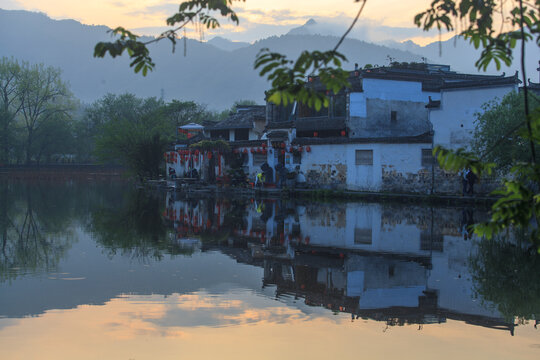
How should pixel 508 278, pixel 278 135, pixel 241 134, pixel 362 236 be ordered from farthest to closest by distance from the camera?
1. pixel 241 134
2. pixel 278 135
3. pixel 362 236
4. pixel 508 278

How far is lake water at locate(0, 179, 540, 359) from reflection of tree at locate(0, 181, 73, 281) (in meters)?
0.05

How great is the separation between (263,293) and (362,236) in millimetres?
7058

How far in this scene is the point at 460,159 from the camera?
14.1 feet

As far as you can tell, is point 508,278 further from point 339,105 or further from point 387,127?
point 339,105

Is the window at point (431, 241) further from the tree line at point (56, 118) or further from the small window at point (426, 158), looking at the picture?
the tree line at point (56, 118)

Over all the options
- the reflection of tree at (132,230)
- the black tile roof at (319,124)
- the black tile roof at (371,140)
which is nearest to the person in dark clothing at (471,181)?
the black tile roof at (371,140)

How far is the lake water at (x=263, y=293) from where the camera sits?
6453mm

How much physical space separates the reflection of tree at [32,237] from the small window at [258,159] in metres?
16.2

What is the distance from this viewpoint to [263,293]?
8.98m

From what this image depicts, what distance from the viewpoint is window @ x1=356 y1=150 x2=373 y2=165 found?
103ft

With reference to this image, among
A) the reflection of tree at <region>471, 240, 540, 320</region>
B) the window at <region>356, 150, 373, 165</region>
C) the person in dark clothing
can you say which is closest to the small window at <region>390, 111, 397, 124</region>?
the window at <region>356, 150, 373, 165</region>

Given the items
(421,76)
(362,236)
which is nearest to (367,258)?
(362,236)

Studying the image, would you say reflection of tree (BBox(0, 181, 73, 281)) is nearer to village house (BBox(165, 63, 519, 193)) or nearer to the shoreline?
the shoreline

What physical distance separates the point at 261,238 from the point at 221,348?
888cm
